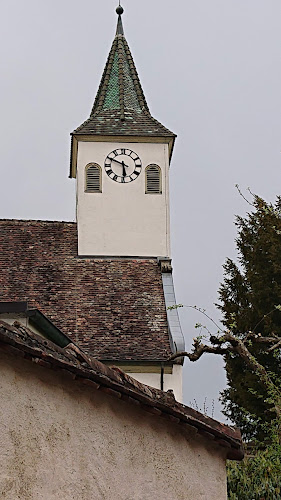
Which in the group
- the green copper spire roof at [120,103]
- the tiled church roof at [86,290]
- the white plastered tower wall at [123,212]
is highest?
the green copper spire roof at [120,103]

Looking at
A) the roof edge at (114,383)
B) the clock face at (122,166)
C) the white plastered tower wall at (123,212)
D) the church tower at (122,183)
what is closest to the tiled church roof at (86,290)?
the white plastered tower wall at (123,212)

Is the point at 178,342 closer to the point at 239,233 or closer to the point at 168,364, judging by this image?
the point at 168,364

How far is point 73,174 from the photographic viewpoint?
24.3m

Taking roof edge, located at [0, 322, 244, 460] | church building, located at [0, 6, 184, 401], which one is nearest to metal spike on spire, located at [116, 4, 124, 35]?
church building, located at [0, 6, 184, 401]

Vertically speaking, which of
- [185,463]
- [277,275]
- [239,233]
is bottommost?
[185,463]

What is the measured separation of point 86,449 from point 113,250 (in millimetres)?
15869

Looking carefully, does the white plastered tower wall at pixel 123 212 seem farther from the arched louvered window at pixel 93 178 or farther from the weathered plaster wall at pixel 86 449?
the weathered plaster wall at pixel 86 449

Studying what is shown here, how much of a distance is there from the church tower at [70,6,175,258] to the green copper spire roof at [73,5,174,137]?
28 millimetres

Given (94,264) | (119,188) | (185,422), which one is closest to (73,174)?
(119,188)

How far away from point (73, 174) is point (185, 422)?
1869 centimetres

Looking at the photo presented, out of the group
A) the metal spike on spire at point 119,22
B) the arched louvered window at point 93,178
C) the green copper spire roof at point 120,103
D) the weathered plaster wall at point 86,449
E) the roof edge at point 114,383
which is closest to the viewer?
the weathered plaster wall at point 86,449

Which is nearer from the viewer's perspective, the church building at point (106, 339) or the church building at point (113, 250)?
the church building at point (106, 339)

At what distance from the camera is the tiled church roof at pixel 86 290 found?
58.8ft

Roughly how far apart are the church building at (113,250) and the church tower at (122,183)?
26 mm
